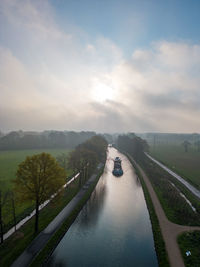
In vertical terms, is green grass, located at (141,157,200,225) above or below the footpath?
above

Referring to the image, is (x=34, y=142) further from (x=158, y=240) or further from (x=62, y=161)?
(x=158, y=240)

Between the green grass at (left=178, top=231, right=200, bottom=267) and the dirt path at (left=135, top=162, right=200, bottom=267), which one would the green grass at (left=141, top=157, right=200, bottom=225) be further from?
the green grass at (left=178, top=231, right=200, bottom=267)

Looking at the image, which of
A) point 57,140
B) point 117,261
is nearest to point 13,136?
point 57,140

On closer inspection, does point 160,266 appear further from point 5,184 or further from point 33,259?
point 5,184

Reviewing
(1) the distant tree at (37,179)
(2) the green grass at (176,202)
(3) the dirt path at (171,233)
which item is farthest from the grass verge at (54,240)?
(2) the green grass at (176,202)

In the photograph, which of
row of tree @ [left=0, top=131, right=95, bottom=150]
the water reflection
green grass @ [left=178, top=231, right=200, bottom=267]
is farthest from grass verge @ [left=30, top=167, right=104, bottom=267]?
row of tree @ [left=0, top=131, right=95, bottom=150]

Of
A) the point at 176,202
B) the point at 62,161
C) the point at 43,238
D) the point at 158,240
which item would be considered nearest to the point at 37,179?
the point at 43,238
